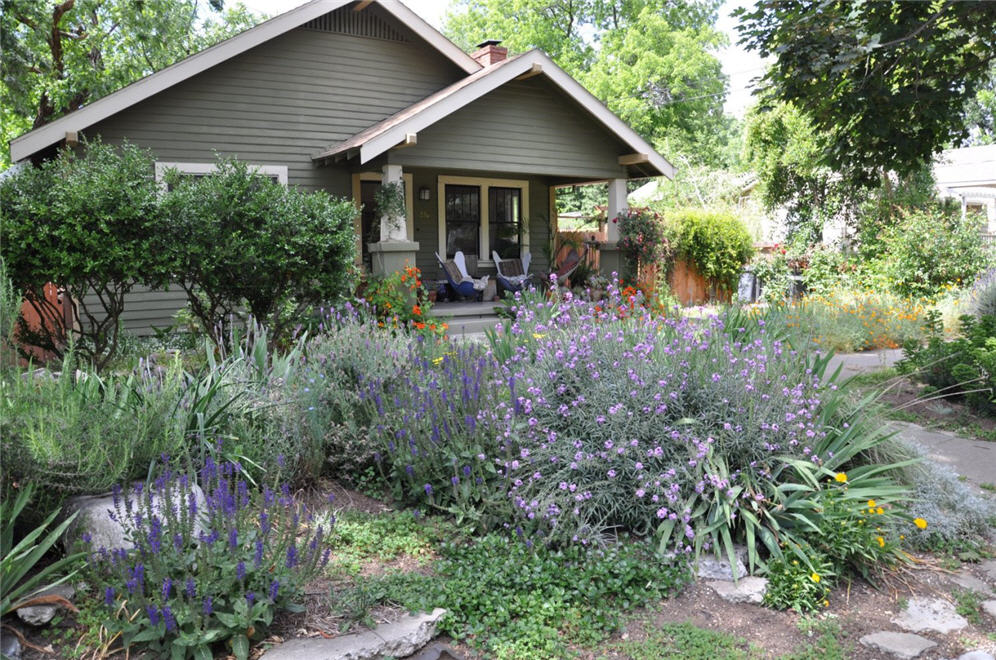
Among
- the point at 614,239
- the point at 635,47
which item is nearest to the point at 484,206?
the point at 614,239

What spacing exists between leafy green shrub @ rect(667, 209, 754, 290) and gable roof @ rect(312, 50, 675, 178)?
87.5 inches

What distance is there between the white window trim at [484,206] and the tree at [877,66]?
6913 millimetres

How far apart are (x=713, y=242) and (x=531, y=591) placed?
1303cm

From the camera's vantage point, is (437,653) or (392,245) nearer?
(437,653)

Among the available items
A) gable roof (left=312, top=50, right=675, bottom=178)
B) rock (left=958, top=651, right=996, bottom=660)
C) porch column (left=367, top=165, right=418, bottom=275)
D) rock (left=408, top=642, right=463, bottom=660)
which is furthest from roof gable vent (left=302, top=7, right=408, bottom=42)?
rock (left=958, top=651, right=996, bottom=660)

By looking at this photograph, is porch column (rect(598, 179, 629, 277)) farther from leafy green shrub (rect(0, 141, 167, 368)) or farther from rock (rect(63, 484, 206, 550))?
rock (rect(63, 484, 206, 550))

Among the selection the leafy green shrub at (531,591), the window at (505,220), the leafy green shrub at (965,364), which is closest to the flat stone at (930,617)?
the leafy green shrub at (531,591)

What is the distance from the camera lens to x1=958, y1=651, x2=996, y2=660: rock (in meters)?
3.02

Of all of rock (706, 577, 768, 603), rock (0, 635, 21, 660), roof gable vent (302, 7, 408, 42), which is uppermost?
roof gable vent (302, 7, 408, 42)

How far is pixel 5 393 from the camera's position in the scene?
3328 millimetres

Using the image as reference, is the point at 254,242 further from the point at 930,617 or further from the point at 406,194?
the point at 406,194

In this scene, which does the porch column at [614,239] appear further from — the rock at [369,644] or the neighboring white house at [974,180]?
the neighboring white house at [974,180]

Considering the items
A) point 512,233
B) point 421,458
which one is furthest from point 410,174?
point 421,458

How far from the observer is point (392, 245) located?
10.6 meters
